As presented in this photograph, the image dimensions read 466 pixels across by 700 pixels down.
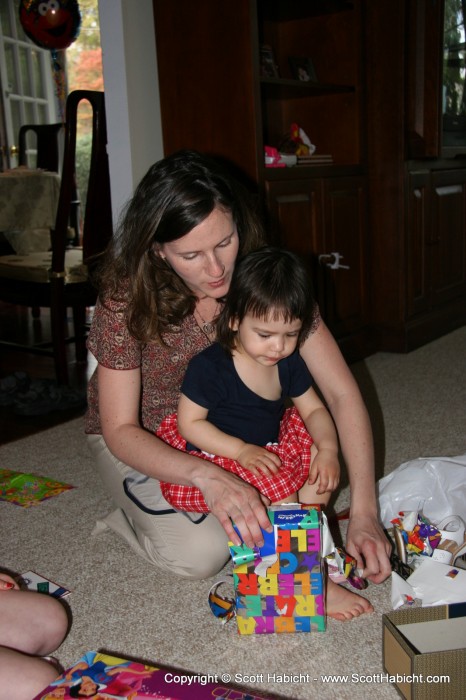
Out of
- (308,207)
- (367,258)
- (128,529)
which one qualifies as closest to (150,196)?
(128,529)

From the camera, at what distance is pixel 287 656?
43.7 inches

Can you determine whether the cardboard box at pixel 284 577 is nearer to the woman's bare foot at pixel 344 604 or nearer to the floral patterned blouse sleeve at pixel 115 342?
the woman's bare foot at pixel 344 604

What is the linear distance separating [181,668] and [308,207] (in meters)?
1.84

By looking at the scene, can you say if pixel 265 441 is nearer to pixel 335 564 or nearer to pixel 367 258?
pixel 335 564

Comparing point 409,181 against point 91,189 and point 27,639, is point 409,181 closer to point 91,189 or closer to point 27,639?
point 91,189

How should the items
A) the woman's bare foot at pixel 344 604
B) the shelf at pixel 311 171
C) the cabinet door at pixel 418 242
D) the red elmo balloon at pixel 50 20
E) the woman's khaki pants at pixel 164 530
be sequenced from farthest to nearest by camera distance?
the red elmo balloon at pixel 50 20
the cabinet door at pixel 418 242
the shelf at pixel 311 171
the woman's khaki pants at pixel 164 530
the woman's bare foot at pixel 344 604

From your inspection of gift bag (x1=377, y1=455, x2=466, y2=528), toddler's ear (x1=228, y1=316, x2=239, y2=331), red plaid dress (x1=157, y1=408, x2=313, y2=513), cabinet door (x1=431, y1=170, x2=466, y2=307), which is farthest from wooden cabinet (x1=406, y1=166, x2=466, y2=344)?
toddler's ear (x1=228, y1=316, x2=239, y2=331)

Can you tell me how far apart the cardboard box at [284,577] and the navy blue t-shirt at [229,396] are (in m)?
0.21

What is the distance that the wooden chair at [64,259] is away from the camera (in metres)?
2.55

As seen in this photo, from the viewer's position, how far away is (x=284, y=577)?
3.68ft

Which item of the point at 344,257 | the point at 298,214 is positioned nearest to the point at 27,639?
the point at 298,214

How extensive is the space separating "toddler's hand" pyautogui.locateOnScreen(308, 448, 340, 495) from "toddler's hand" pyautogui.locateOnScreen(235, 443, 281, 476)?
7cm

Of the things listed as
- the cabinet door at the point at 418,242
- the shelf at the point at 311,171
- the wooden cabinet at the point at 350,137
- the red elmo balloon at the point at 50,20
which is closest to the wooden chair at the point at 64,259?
the wooden cabinet at the point at 350,137

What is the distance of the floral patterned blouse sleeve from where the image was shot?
134 cm
